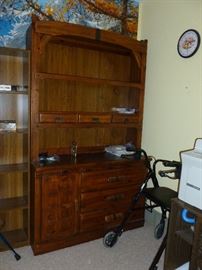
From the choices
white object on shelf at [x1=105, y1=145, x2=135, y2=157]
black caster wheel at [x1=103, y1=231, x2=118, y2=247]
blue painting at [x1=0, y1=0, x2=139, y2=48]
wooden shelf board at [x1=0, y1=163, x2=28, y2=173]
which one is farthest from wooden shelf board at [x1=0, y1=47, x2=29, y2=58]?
black caster wheel at [x1=103, y1=231, x2=118, y2=247]

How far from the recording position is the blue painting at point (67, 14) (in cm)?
234

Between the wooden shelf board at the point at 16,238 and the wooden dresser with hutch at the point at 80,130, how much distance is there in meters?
0.12

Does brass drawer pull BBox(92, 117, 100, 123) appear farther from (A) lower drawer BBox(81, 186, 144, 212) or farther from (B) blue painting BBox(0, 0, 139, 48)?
(B) blue painting BBox(0, 0, 139, 48)

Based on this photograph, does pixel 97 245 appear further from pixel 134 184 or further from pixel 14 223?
pixel 14 223

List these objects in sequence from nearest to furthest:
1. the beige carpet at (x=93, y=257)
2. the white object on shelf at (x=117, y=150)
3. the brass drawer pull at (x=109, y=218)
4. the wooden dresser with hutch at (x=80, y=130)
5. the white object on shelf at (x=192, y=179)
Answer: the white object on shelf at (x=192, y=179)
the beige carpet at (x=93, y=257)
the wooden dresser with hutch at (x=80, y=130)
the brass drawer pull at (x=109, y=218)
the white object on shelf at (x=117, y=150)

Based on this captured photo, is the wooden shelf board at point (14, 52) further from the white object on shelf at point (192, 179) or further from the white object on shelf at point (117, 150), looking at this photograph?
the white object on shelf at point (192, 179)

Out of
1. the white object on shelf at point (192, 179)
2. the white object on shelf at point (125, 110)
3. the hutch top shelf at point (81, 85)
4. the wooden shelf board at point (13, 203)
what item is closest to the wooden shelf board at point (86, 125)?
the hutch top shelf at point (81, 85)

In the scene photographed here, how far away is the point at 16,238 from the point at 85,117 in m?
1.35

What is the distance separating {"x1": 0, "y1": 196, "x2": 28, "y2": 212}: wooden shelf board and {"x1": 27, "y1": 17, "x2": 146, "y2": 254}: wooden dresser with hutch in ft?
0.56

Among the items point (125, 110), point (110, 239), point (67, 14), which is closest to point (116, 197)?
point (110, 239)

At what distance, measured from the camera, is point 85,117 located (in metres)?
2.53

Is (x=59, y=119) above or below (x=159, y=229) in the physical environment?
above

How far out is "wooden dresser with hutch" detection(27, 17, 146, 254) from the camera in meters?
2.27

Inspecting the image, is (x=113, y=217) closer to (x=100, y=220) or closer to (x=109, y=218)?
(x=109, y=218)
